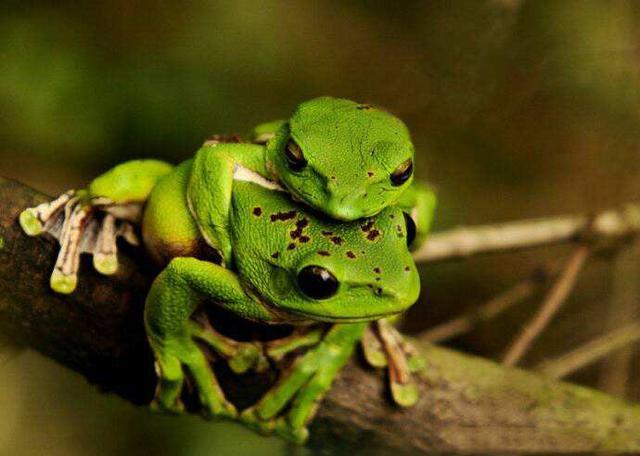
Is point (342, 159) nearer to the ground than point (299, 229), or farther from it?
farther from it

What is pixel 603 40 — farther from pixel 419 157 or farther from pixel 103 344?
pixel 103 344

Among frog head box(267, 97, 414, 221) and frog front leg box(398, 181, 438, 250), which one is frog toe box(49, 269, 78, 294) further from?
frog front leg box(398, 181, 438, 250)

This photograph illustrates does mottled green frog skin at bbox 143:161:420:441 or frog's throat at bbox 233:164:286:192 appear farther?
frog's throat at bbox 233:164:286:192

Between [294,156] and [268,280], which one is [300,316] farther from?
[294,156]

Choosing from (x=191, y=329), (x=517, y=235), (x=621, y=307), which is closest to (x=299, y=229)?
(x=191, y=329)

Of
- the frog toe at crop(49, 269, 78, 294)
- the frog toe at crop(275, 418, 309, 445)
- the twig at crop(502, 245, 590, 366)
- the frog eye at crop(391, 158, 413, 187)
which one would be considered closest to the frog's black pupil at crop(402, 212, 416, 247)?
the frog eye at crop(391, 158, 413, 187)

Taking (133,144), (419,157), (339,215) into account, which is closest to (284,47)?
(419,157)

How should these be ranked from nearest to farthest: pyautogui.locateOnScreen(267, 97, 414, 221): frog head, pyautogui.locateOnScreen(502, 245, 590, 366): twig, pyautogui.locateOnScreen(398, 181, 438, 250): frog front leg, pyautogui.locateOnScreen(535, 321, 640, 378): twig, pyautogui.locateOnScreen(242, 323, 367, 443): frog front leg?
pyautogui.locateOnScreen(267, 97, 414, 221): frog head < pyautogui.locateOnScreen(242, 323, 367, 443): frog front leg < pyautogui.locateOnScreen(398, 181, 438, 250): frog front leg < pyautogui.locateOnScreen(502, 245, 590, 366): twig < pyautogui.locateOnScreen(535, 321, 640, 378): twig
